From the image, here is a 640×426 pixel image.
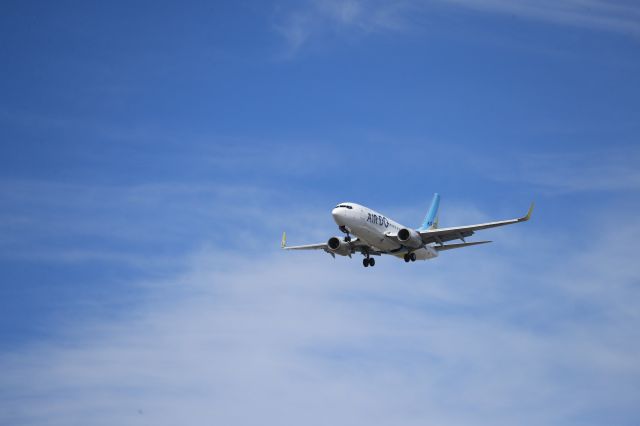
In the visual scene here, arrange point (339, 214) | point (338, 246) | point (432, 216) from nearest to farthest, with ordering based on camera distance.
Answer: point (339, 214), point (338, 246), point (432, 216)

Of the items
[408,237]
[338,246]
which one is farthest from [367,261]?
[408,237]

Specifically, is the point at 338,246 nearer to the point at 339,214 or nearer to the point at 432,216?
the point at 339,214

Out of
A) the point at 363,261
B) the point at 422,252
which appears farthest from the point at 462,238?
the point at 363,261

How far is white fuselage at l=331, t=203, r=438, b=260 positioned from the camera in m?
73.2

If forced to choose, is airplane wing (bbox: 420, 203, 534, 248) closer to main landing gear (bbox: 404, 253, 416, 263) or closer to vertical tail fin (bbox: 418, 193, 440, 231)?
main landing gear (bbox: 404, 253, 416, 263)

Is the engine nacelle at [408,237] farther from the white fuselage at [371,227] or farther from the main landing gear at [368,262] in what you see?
the main landing gear at [368,262]

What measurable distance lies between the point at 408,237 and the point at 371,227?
375 cm

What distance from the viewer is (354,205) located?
74.1 m

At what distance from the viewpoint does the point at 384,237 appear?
76812 millimetres

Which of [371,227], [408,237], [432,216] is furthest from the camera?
[432,216]

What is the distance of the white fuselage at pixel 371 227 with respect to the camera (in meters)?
73.2

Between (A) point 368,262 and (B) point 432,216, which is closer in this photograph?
(A) point 368,262

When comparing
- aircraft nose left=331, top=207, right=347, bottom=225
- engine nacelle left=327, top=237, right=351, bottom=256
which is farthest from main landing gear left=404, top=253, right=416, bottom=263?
aircraft nose left=331, top=207, right=347, bottom=225

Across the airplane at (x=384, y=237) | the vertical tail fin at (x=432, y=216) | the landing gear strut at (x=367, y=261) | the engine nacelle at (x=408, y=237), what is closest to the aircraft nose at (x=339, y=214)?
the airplane at (x=384, y=237)
